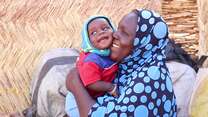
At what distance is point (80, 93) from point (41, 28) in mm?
1597

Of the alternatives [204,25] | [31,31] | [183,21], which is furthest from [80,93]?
[183,21]

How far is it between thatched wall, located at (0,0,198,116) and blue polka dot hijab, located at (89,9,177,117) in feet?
4.22

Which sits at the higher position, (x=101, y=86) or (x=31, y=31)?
(x=31, y=31)

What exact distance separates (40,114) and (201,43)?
46.5 inches

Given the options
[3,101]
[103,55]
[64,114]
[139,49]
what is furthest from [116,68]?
[3,101]

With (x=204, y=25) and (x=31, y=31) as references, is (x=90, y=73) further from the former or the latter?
(x=31, y=31)

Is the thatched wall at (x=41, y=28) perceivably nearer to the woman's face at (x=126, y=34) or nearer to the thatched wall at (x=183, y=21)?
the thatched wall at (x=183, y=21)

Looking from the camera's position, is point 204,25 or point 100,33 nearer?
point 100,33

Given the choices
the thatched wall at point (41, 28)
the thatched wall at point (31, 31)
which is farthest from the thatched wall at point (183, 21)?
the thatched wall at point (31, 31)

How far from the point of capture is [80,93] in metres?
3.03

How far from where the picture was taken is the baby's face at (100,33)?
10.0 ft

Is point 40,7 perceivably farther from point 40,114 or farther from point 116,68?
point 116,68

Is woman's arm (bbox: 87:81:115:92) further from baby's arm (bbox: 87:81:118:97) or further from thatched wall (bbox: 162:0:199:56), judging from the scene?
thatched wall (bbox: 162:0:199:56)

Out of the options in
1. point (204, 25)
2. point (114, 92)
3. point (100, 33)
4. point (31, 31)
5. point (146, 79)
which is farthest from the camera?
point (31, 31)
